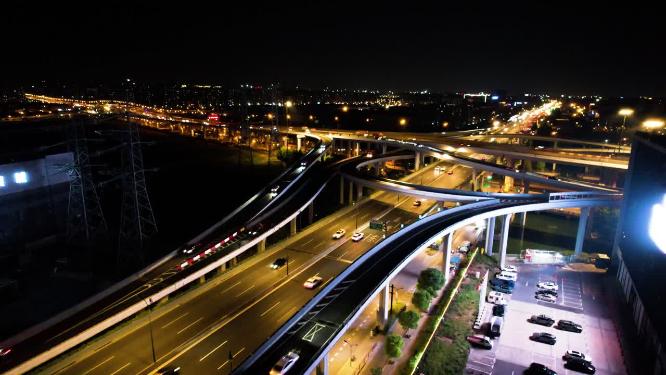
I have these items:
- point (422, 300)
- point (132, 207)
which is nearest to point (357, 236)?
point (422, 300)

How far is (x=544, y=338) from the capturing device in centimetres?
3177

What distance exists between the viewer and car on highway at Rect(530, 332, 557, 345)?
3147 cm

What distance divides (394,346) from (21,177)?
45400 mm

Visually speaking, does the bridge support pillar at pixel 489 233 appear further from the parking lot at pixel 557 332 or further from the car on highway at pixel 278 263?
the car on highway at pixel 278 263

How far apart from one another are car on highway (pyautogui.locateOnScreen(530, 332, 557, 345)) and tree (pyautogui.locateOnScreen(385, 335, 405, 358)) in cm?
1221

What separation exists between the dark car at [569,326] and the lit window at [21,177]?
57.5 m

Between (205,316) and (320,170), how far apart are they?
4056 centimetres

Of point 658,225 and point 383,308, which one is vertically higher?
point 658,225

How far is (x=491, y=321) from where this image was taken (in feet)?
112

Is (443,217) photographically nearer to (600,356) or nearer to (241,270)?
(600,356)

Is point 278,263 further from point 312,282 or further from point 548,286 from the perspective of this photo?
point 548,286

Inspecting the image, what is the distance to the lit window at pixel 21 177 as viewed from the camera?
1763 inches

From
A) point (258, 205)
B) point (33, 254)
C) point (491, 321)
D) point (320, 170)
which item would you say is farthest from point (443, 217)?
point (33, 254)

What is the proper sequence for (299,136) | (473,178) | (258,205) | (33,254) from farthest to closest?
(299,136) < (473,178) < (258,205) < (33,254)
